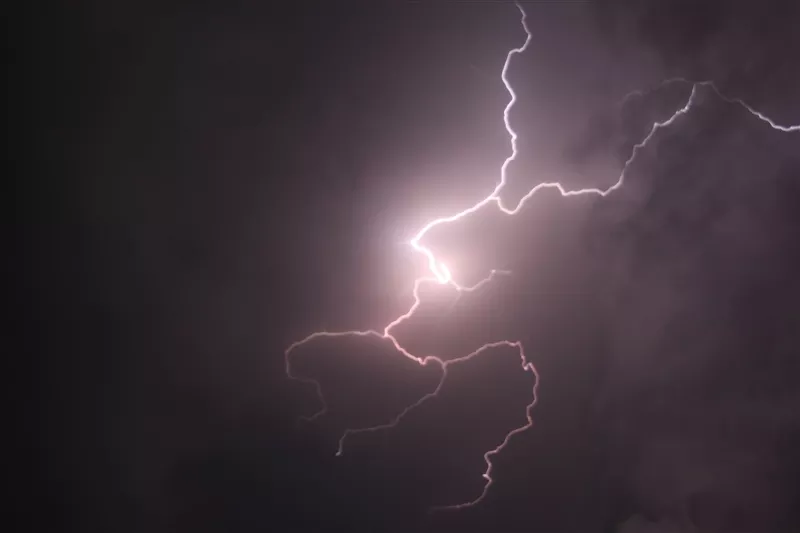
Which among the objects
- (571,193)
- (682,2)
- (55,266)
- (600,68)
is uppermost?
(682,2)

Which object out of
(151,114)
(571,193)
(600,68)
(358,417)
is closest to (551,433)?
(358,417)

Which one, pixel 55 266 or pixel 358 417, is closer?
pixel 55 266

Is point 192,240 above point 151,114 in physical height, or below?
below

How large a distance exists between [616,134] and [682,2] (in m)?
0.49

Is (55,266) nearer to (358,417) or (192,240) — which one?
(192,240)

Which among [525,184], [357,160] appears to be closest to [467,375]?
[525,184]

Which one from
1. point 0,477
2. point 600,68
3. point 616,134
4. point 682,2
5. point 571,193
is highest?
point 682,2

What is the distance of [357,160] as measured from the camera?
2.01 metres

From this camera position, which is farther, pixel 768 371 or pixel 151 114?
pixel 768 371

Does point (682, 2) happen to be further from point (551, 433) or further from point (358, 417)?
point (358, 417)

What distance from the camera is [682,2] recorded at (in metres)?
2.08

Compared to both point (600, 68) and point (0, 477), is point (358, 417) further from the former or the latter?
point (600, 68)

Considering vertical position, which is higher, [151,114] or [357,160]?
[151,114]

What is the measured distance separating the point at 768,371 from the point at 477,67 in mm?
1451
